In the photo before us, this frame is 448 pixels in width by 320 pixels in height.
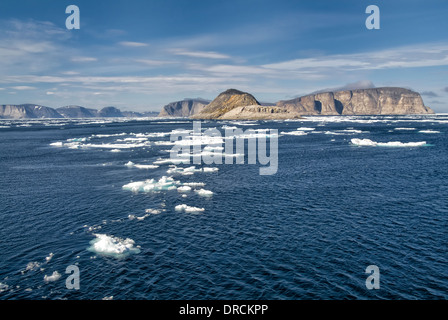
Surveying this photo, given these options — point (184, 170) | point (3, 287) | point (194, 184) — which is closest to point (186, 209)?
point (194, 184)

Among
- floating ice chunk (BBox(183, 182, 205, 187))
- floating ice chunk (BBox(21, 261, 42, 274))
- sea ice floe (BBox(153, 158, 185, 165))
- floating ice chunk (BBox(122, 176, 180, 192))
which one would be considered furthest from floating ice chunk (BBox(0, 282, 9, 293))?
sea ice floe (BBox(153, 158, 185, 165))

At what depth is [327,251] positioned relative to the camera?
77.4 ft

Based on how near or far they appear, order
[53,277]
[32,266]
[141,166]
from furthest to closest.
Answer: [141,166], [32,266], [53,277]

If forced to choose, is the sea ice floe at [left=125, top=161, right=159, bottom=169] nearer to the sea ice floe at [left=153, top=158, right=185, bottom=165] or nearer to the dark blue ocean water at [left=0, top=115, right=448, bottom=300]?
the sea ice floe at [left=153, top=158, right=185, bottom=165]

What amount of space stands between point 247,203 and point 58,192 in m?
23.9

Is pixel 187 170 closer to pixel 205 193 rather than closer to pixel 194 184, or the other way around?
pixel 194 184

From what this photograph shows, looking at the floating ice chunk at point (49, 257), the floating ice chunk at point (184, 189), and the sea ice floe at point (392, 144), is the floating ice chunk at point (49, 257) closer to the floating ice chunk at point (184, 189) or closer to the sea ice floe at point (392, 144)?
the floating ice chunk at point (184, 189)

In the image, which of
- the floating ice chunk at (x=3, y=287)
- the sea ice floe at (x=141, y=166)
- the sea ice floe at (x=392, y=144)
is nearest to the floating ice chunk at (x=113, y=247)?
the floating ice chunk at (x=3, y=287)

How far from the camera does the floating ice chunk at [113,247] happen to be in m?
23.5

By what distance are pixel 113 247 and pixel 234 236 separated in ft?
31.3

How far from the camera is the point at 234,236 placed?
86.8 ft
